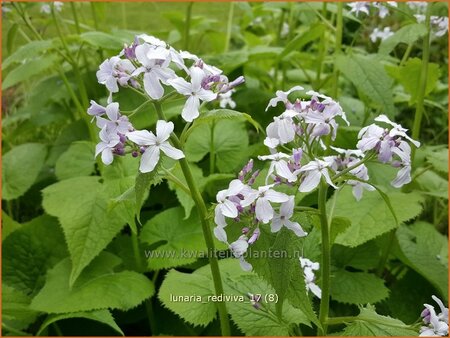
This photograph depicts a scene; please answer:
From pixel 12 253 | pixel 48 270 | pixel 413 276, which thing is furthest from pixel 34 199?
pixel 413 276

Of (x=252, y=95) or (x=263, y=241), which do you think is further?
(x=252, y=95)

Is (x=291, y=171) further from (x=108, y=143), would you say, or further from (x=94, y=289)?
(x=94, y=289)

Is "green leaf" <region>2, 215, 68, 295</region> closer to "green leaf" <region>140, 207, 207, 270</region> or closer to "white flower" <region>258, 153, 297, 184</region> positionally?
"green leaf" <region>140, 207, 207, 270</region>

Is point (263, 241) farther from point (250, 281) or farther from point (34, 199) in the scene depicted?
point (34, 199)

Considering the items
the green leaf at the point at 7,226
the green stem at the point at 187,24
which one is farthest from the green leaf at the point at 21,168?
the green stem at the point at 187,24

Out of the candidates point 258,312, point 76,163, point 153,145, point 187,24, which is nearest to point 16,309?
point 76,163

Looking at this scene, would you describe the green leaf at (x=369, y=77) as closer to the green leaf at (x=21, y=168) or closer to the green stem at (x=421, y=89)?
the green stem at (x=421, y=89)
